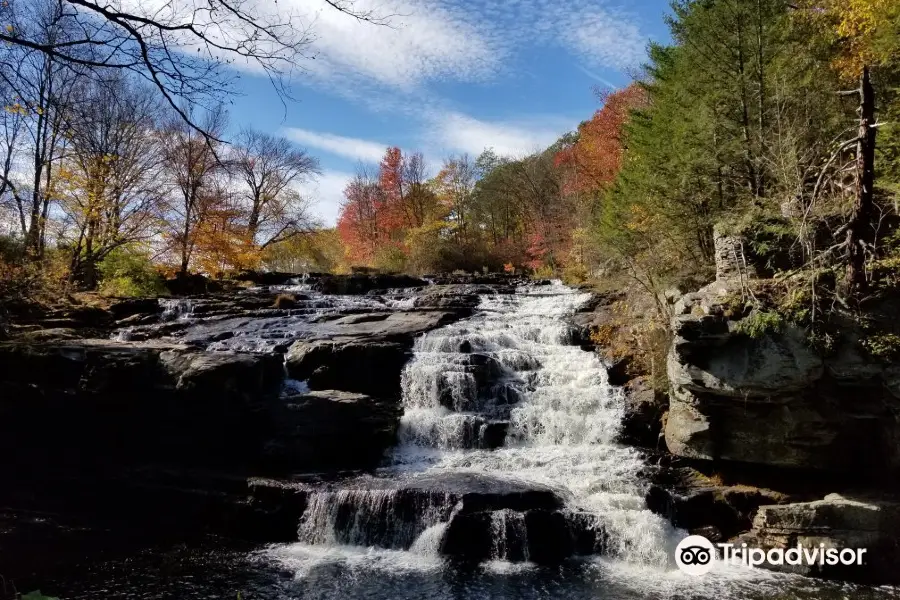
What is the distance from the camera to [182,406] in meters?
10.8

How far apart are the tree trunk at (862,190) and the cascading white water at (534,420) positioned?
4514 mm

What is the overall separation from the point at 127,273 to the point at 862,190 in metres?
Answer: 21.8

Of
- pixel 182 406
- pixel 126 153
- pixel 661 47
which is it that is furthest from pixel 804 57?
pixel 126 153

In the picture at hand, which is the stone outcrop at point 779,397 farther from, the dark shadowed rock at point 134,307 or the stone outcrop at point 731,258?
the dark shadowed rock at point 134,307

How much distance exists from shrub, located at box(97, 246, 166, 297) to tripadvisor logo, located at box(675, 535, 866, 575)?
19084mm

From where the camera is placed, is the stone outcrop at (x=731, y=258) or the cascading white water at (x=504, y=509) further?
the stone outcrop at (x=731, y=258)

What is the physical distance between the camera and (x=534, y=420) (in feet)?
34.6

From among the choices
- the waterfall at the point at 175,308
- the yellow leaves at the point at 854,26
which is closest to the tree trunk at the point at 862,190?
the yellow leaves at the point at 854,26

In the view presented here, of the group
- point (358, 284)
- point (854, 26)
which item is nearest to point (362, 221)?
point (358, 284)

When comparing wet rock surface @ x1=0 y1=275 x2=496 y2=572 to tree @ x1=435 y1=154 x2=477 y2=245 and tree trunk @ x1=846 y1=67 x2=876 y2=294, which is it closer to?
tree trunk @ x1=846 y1=67 x2=876 y2=294

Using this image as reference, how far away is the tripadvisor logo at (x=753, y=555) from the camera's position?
23.1 feet

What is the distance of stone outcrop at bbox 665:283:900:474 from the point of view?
7652mm

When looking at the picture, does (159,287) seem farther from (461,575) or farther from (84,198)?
(461,575)

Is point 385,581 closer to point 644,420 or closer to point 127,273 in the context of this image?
point 644,420
